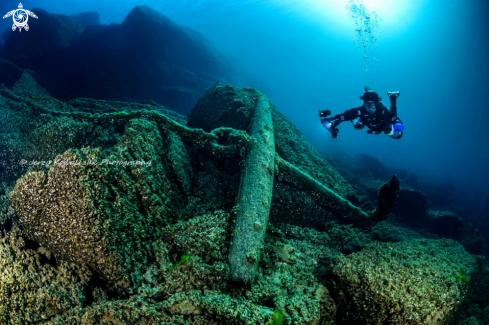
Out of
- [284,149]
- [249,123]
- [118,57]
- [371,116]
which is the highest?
[118,57]

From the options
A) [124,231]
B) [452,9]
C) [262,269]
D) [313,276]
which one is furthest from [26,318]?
[452,9]

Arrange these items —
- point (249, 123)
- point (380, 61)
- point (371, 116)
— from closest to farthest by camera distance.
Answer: point (249, 123), point (371, 116), point (380, 61)

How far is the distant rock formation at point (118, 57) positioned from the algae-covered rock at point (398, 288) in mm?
10561

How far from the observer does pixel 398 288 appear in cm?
182

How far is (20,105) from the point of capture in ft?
12.5

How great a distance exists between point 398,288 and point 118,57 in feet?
52.8

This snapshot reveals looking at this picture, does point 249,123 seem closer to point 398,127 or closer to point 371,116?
point 398,127

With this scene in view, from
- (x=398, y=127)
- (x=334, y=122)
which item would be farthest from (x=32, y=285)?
(x=398, y=127)

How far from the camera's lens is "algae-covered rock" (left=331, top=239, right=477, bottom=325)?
1757 millimetres

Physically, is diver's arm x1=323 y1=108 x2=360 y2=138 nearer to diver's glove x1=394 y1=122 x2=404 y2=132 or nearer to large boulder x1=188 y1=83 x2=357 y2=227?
large boulder x1=188 y1=83 x2=357 y2=227

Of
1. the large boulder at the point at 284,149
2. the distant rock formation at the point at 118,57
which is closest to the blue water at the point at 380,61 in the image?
the distant rock formation at the point at 118,57

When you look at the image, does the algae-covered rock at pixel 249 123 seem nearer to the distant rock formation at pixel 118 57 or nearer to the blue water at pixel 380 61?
the distant rock formation at pixel 118 57

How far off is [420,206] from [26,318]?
30.1 ft

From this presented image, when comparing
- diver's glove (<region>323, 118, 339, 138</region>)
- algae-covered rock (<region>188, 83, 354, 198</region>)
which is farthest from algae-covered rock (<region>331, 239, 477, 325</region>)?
diver's glove (<region>323, 118, 339, 138</region>)
